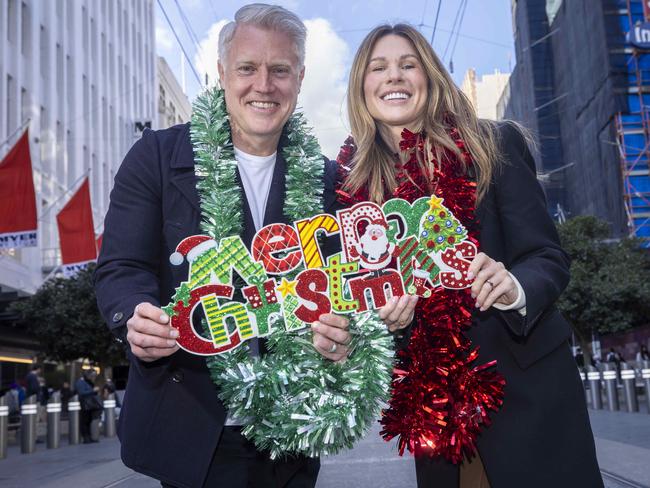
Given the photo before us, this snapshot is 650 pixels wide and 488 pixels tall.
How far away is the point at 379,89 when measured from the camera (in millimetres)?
3010

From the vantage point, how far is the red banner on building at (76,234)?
924 inches

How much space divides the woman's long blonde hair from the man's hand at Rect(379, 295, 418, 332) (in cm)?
45

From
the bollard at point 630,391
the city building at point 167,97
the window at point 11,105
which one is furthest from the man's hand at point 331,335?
the city building at point 167,97

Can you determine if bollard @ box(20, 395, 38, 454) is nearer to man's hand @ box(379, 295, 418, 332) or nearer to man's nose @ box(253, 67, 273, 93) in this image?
man's nose @ box(253, 67, 273, 93)

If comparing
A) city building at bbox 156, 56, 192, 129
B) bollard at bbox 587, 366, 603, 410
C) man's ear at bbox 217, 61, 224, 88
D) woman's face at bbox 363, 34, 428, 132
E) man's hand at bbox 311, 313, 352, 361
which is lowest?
bollard at bbox 587, 366, 603, 410

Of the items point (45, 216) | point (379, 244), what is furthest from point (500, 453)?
point (45, 216)

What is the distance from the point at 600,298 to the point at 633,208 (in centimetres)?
1604

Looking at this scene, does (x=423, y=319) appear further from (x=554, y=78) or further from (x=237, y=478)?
(x=554, y=78)

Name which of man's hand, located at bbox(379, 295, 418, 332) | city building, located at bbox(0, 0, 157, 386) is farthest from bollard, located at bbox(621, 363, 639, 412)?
man's hand, located at bbox(379, 295, 418, 332)

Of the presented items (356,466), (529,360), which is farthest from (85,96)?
(529,360)

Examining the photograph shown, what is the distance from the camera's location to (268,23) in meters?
2.91

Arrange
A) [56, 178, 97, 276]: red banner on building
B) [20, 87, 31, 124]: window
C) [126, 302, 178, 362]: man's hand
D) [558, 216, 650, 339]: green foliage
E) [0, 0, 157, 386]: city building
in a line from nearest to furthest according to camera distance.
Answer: [126, 302, 178, 362]: man's hand → [56, 178, 97, 276]: red banner on building → [0, 0, 157, 386]: city building → [20, 87, 31, 124]: window → [558, 216, 650, 339]: green foliage

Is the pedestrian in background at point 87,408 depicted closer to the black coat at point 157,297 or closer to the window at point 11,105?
the window at point 11,105

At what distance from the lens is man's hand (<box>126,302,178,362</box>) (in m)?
2.35
